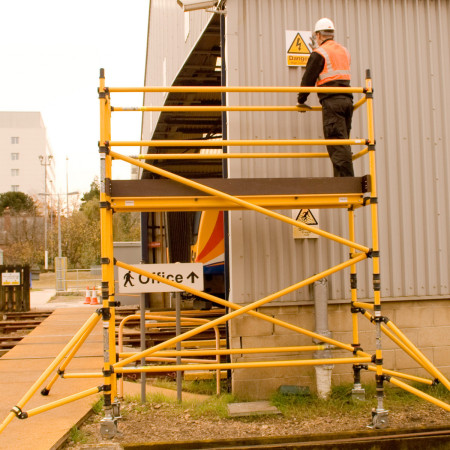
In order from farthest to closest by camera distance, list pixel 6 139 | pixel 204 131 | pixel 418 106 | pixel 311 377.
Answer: pixel 6 139 < pixel 204 131 < pixel 418 106 < pixel 311 377

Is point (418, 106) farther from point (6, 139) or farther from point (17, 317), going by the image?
point (6, 139)

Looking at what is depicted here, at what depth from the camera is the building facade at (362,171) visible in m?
6.75

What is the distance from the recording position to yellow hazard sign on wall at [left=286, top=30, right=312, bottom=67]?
23.1ft

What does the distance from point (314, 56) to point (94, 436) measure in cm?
438

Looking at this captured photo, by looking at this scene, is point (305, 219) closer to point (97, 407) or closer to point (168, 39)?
point (97, 407)

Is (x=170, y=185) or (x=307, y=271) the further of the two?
(x=307, y=271)

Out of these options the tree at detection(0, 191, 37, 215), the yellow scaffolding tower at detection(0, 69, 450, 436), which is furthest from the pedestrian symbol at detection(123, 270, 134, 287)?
the tree at detection(0, 191, 37, 215)

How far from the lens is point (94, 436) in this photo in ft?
17.7

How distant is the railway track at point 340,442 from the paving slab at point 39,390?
85cm

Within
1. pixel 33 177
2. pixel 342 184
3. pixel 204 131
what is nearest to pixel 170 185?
pixel 342 184

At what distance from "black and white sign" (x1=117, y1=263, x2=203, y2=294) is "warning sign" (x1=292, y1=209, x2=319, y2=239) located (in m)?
1.28

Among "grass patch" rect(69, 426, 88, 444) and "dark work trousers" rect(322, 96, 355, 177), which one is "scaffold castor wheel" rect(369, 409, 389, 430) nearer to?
"dark work trousers" rect(322, 96, 355, 177)

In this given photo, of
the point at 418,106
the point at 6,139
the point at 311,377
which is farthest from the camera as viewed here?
the point at 6,139

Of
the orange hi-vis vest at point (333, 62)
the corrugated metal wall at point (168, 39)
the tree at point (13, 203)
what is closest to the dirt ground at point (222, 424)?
the orange hi-vis vest at point (333, 62)
